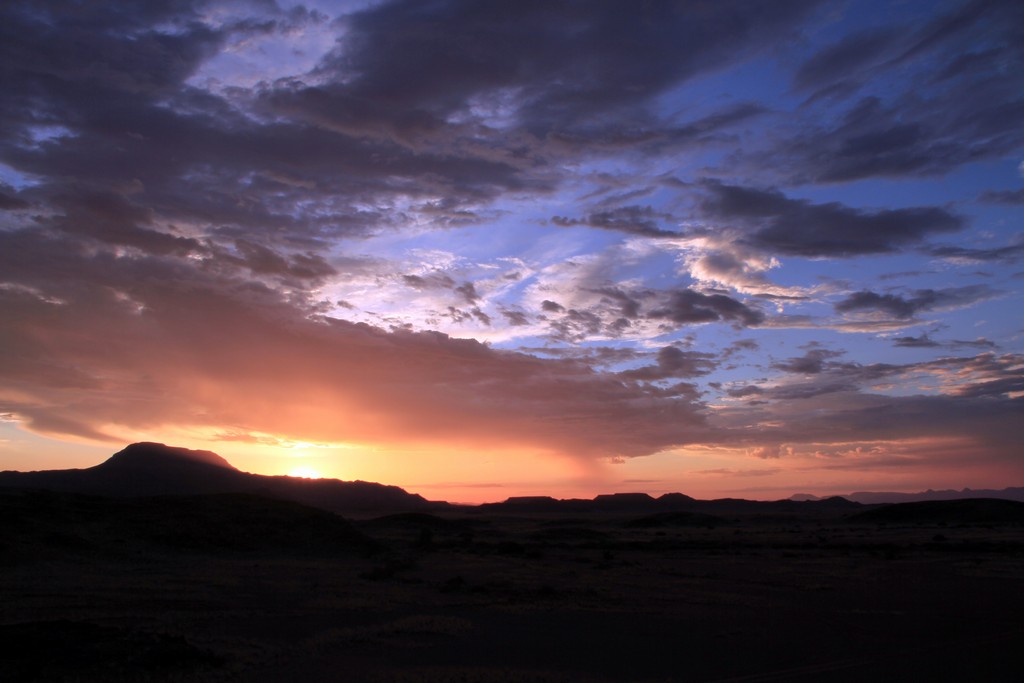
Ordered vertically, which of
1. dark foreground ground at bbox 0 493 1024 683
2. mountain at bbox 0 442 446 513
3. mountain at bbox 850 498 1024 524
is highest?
mountain at bbox 0 442 446 513

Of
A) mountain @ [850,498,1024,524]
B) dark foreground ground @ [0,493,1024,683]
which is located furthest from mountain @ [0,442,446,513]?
mountain @ [850,498,1024,524]

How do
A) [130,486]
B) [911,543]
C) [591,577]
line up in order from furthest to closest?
[130,486] < [911,543] < [591,577]

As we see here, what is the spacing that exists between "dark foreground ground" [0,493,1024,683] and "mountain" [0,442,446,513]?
52.1 metres

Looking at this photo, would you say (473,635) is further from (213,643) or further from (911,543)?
(911,543)

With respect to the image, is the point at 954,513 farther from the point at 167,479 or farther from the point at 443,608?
the point at 167,479

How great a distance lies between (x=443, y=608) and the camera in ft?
71.4

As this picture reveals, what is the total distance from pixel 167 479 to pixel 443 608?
105m

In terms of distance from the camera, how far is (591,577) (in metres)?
30.5

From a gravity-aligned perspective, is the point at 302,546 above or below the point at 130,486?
below

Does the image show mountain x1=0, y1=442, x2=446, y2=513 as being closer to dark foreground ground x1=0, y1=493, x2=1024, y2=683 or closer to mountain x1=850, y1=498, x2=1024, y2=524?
dark foreground ground x1=0, y1=493, x2=1024, y2=683

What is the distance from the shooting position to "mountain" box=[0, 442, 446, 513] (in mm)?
104438

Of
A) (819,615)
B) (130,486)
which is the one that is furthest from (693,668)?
(130,486)

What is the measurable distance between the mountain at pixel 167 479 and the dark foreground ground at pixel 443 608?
52.1 meters

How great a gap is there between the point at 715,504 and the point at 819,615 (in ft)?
591
